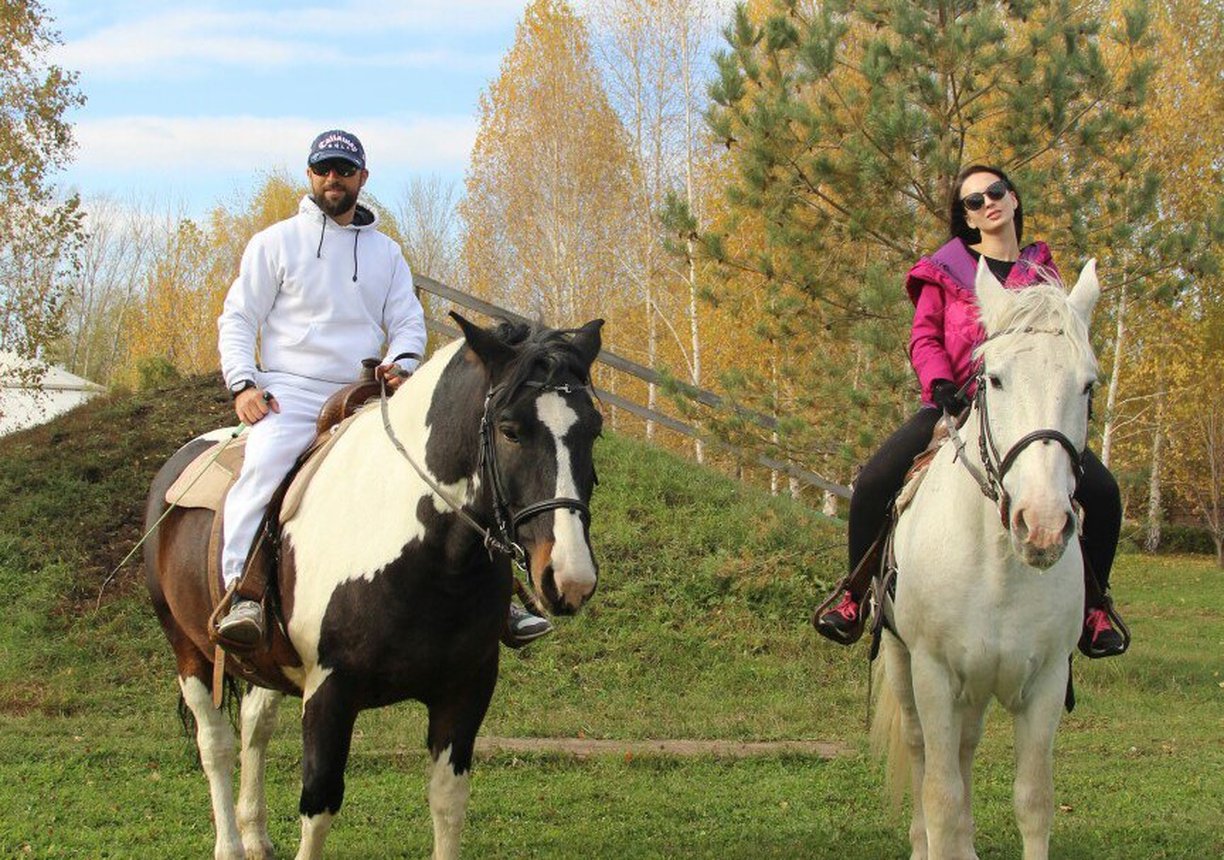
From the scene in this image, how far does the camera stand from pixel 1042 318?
4.02 meters

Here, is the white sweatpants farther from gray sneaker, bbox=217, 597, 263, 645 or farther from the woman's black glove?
the woman's black glove

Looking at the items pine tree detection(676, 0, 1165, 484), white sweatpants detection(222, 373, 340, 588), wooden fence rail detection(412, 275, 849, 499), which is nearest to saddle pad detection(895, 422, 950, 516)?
white sweatpants detection(222, 373, 340, 588)

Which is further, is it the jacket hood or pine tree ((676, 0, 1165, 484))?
pine tree ((676, 0, 1165, 484))

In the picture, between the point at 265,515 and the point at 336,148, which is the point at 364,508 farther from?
the point at 336,148

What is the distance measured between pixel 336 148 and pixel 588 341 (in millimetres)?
1780

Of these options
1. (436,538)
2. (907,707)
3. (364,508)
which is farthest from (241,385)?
(907,707)

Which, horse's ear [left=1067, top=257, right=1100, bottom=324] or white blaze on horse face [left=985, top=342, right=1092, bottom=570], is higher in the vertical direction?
horse's ear [left=1067, top=257, right=1100, bottom=324]

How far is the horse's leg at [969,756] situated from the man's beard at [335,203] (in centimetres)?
342

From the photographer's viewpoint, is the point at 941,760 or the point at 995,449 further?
the point at 941,760

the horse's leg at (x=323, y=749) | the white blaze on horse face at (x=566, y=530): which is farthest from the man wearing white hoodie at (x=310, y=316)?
the white blaze on horse face at (x=566, y=530)

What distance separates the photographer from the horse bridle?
376 cm

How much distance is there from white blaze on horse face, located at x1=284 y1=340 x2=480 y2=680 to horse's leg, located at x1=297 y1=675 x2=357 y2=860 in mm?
197

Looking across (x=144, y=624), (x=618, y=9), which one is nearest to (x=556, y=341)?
(x=144, y=624)

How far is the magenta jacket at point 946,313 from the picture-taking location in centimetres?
512
